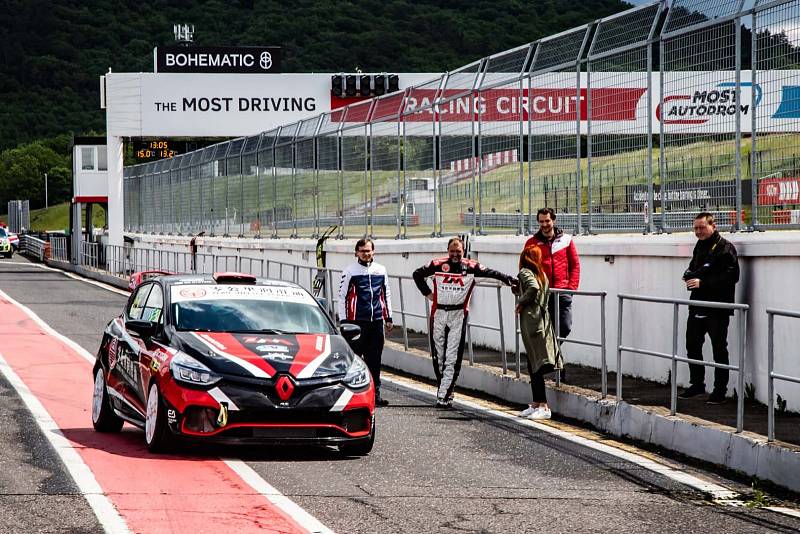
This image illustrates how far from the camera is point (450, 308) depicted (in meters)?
14.3

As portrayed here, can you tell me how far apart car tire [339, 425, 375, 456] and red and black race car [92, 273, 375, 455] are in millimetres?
11

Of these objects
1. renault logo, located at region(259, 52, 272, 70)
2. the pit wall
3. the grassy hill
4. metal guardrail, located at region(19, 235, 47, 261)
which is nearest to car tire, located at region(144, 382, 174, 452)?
the pit wall

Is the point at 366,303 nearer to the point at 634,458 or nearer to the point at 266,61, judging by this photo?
the point at 634,458

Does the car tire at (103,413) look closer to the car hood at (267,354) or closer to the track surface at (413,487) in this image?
the track surface at (413,487)

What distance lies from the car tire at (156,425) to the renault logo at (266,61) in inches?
2263

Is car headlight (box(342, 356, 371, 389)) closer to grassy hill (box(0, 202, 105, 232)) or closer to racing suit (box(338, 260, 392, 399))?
racing suit (box(338, 260, 392, 399))

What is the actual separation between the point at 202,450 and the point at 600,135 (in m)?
7.39

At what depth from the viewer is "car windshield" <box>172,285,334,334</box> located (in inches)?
444

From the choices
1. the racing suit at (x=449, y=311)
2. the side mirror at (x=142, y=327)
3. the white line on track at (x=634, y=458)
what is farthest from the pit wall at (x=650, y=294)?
the side mirror at (x=142, y=327)

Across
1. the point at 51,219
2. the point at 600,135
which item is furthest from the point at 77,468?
the point at 51,219

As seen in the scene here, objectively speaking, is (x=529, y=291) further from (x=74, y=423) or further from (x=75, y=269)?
(x=75, y=269)

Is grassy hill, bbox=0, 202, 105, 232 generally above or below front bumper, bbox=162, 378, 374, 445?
above

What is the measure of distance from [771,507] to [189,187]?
133 feet

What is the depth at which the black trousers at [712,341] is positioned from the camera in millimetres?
11930
